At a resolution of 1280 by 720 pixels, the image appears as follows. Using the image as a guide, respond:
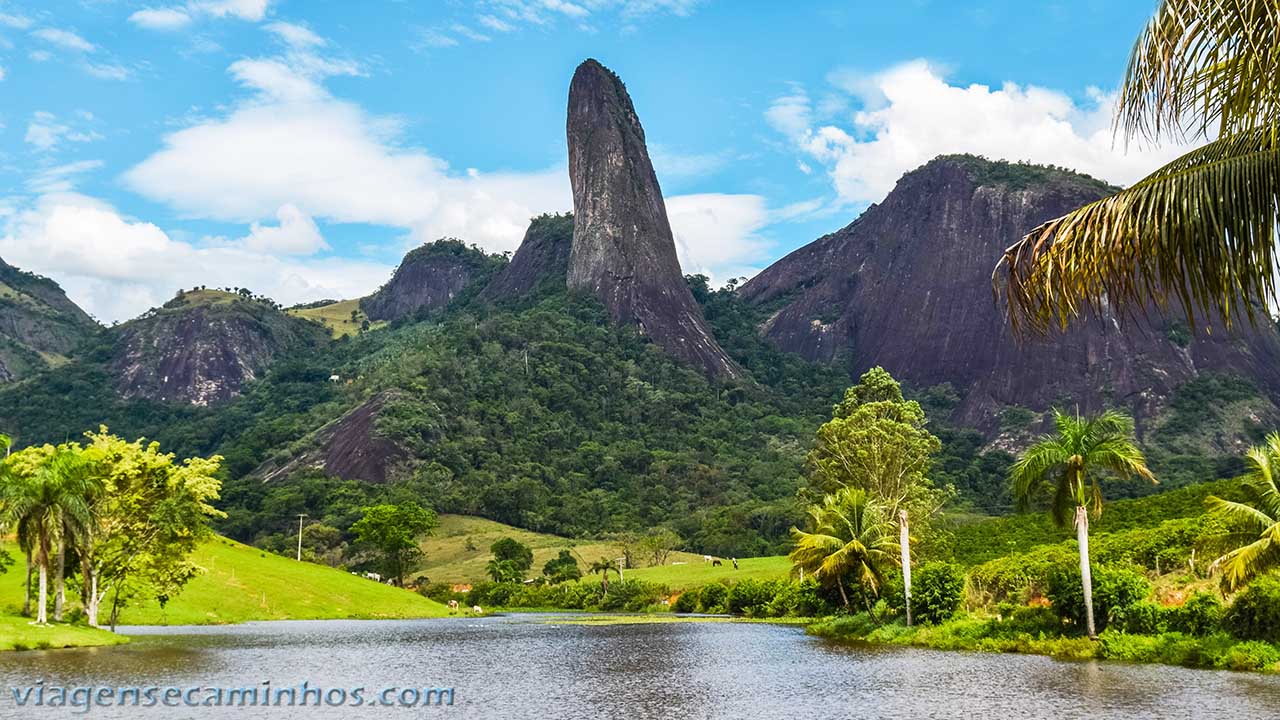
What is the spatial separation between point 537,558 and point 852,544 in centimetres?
9827

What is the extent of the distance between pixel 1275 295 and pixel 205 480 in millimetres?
61990

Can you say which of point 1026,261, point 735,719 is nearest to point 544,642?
point 735,719

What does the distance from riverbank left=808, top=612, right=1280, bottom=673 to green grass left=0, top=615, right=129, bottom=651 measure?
132 feet

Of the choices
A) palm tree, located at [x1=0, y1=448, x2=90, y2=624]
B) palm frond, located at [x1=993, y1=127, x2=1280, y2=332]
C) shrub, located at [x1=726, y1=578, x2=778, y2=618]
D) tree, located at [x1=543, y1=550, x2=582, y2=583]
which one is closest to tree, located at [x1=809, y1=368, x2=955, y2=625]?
shrub, located at [x1=726, y1=578, x2=778, y2=618]

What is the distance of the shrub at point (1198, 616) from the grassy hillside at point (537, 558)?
78826 millimetres

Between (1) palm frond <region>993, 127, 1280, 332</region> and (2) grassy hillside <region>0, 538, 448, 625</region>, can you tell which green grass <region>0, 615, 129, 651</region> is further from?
(1) palm frond <region>993, 127, 1280, 332</region>

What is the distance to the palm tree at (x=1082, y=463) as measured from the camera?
44.4 meters

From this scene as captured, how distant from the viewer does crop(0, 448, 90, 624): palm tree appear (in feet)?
173

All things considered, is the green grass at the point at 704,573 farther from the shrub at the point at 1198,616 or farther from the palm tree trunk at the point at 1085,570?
the shrub at the point at 1198,616

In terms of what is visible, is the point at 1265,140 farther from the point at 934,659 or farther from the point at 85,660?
the point at 85,660

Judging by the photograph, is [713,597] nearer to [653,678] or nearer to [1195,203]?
[653,678]

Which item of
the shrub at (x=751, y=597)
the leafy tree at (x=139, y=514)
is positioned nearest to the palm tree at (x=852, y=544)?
the shrub at (x=751, y=597)

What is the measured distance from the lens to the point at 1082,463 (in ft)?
148

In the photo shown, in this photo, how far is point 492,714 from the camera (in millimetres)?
30156
